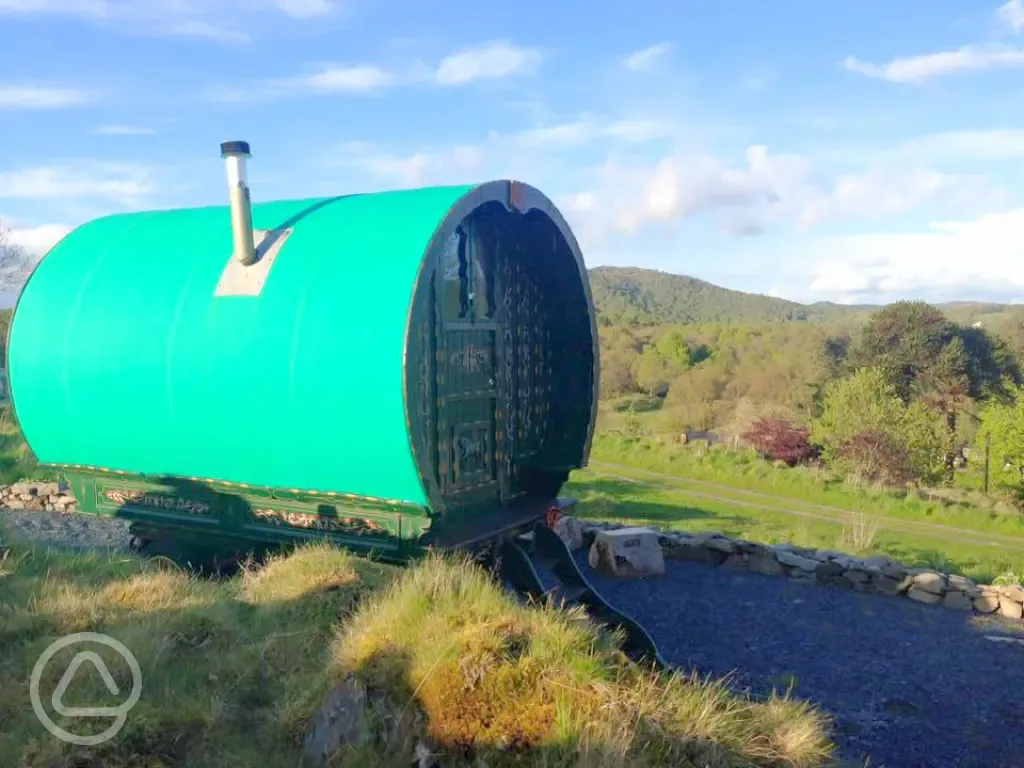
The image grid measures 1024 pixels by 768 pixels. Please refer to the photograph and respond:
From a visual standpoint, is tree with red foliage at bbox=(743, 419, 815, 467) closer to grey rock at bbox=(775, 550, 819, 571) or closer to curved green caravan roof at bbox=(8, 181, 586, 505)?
grey rock at bbox=(775, 550, 819, 571)

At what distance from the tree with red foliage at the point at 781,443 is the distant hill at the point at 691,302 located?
256 feet

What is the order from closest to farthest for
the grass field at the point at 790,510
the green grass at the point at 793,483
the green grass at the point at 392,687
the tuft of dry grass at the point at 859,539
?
the green grass at the point at 392,687, the tuft of dry grass at the point at 859,539, the grass field at the point at 790,510, the green grass at the point at 793,483

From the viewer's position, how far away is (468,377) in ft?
24.7

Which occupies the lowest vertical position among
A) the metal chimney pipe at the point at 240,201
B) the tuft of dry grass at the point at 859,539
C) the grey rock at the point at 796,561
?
the tuft of dry grass at the point at 859,539

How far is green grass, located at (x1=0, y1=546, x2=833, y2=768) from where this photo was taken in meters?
4.37

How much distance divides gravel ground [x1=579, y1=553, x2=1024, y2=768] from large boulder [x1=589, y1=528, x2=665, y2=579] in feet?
0.65

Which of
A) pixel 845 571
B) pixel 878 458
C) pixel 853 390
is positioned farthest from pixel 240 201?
pixel 853 390

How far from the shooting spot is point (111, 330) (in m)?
7.66

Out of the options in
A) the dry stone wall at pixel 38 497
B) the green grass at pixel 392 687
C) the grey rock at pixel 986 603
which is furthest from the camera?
the dry stone wall at pixel 38 497

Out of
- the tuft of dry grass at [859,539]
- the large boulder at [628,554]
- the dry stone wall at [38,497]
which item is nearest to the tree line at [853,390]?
the tuft of dry grass at [859,539]

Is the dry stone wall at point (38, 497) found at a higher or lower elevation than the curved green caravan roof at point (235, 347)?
lower

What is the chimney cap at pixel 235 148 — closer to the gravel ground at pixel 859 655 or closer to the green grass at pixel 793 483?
the gravel ground at pixel 859 655

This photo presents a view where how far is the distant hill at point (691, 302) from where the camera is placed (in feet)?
383

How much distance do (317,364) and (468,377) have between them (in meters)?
1.42
